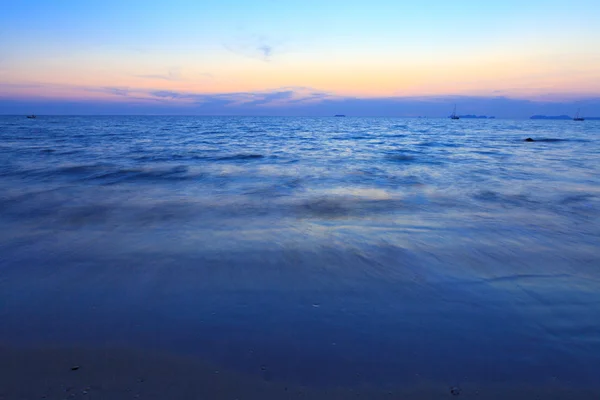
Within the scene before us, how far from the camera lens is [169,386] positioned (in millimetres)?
2852

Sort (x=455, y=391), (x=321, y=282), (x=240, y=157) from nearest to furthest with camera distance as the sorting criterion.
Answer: (x=455, y=391) → (x=321, y=282) → (x=240, y=157)

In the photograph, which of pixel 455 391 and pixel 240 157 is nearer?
pixel 455 391

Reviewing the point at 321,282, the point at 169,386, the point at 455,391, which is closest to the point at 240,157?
the point at 321,282

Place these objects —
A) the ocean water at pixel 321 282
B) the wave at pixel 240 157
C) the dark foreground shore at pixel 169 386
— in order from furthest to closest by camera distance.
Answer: the wave at pixel 240 157, the ocean water at pixel 321 282, the dark foreground shore at pixel 169 386

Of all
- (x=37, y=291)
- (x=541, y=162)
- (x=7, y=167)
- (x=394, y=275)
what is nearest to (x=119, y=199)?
(x=37, y=291)

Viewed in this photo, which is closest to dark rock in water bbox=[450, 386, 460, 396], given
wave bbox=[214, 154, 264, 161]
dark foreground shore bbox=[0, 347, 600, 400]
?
dark foreground shore bbox=[0, 347, 600, 400]

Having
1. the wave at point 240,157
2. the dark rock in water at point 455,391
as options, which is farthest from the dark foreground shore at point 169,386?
the wave at point 240,157

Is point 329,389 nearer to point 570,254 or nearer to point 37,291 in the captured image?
point 37,291

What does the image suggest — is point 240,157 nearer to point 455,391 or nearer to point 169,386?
point 169,386

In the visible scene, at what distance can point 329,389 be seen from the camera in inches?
111

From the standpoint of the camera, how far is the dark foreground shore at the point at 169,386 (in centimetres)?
276

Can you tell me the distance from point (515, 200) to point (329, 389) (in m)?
9.76

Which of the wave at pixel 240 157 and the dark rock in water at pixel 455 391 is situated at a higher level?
the wave at pixel 240 157

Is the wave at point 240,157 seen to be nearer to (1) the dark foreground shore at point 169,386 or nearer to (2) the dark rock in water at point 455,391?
(1) the dark foreground shore at point 169,386
